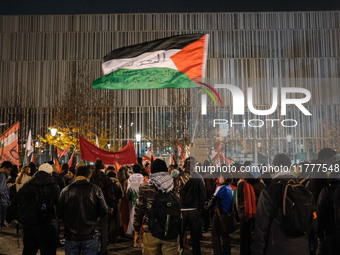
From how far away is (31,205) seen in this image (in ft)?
16.6

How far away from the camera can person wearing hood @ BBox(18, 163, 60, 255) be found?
5.06 m

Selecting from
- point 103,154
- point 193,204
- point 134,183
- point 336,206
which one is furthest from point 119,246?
point 336,206

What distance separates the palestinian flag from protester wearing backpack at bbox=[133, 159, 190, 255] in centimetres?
303

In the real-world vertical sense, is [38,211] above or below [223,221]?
above

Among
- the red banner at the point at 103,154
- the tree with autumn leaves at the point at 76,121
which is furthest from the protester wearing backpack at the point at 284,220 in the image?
the tree with autumn leaves at the point at 76,121

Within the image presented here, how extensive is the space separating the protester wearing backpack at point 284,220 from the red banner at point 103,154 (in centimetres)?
634

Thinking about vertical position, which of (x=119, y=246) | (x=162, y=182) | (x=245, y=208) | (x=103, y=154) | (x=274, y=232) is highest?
(x=103, y=154)

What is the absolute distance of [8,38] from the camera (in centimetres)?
3938

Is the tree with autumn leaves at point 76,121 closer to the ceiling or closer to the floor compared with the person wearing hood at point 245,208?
closer to the ceiling

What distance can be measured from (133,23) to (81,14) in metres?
5.91

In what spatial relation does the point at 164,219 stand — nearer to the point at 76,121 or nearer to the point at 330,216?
the point at 330,216

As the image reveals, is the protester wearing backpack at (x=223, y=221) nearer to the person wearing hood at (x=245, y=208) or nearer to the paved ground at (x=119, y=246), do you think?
the person wearing hood at (x=245, y=208)

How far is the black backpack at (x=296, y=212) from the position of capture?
3.64 meters

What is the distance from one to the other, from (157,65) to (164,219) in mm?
3874
